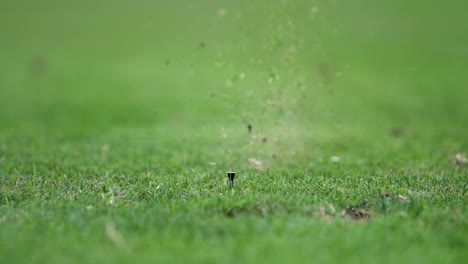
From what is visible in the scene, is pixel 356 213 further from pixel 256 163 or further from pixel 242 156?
pixel 242 156

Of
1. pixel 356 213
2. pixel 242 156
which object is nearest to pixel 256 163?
pixel 242 156

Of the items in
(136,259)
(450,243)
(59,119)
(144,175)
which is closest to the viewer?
(136,259)

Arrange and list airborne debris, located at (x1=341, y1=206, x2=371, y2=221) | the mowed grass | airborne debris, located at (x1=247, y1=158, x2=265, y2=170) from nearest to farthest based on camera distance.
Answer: the mowed grass < airborne debris, located at (x1=341, y1=206, x2=371, y2=221) < airborne debris, located at (x1=247, y1=158, x2=265, y2=170)

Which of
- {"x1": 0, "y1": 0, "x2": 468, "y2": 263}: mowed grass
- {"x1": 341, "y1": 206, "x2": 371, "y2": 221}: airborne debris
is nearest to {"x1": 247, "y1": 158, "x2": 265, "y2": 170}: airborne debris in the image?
{"x1": 0, "y1": 0, "x2": 468, "y2": 263}: mowed grass

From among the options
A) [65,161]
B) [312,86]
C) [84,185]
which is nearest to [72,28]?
[312,86]

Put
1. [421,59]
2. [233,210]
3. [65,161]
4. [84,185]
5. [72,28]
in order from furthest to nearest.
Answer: [72,28] → [421,59] → [65,161] → [84,185] → [233,210]

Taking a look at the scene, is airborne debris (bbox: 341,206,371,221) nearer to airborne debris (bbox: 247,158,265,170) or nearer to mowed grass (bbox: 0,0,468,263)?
mowed grass (bbox: 0,0,468,263)

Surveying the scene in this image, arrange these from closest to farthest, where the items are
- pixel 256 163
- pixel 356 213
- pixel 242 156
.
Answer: pixel 356 213
pixel 256 163
pixel 242 156

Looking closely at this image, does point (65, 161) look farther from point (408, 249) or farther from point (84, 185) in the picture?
point (408, 249)
